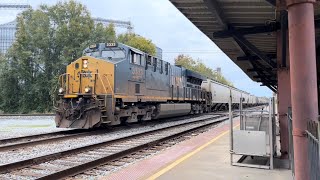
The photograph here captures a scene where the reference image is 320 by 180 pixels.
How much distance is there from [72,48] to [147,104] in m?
24.5

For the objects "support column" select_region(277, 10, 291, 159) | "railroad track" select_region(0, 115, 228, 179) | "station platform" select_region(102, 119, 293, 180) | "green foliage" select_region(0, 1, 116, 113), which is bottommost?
"railroad track" select_region(0, 115, 228, 179)

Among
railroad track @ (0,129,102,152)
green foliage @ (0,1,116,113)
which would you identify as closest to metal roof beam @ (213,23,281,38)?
railroad track @ (0,129,102,152)

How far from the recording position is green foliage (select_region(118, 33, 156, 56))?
48.7 m

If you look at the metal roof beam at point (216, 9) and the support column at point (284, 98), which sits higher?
the metal roof beam at point (216, 9)

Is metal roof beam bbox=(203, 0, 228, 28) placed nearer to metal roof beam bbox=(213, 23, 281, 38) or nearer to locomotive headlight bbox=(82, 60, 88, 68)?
metal roof beam bbox=(213, 23, 281, 38)

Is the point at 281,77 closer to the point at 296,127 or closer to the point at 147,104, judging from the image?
the point at 296,127

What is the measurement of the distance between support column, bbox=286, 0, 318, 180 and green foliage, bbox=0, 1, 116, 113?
120ft

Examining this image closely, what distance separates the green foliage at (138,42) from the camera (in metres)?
48.7

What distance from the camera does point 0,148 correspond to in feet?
31.6

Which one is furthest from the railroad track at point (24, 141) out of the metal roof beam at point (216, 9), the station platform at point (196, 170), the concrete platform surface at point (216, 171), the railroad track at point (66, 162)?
the metal roof beam at point (216, 9)

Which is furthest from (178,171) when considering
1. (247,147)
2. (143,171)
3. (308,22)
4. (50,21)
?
(50,21)

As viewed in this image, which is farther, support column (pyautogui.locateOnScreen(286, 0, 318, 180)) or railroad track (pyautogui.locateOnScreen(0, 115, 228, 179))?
railroad track (pyautogui.locateOnScreen(0, 115, 228, 179))

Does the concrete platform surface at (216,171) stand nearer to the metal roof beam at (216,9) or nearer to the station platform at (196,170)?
the station platform at (196,170)

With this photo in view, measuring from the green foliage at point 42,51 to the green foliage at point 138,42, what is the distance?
A: 5.82 m
